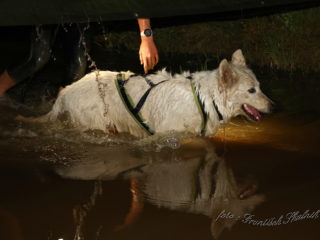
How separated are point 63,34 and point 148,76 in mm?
1253

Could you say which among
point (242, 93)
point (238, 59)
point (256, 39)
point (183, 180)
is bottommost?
point (183, 180)

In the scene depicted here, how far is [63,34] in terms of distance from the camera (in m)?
6.09

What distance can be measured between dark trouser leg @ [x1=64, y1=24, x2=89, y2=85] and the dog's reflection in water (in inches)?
53.7

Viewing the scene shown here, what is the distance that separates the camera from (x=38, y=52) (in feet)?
20.0

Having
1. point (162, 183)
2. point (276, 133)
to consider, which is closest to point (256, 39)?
point (276, 133)

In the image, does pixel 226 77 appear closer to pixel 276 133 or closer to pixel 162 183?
pixel 276 133

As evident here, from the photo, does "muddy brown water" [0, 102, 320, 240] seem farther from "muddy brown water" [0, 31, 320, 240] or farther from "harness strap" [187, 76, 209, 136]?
"harness strap" [187, 76, 209, 136]

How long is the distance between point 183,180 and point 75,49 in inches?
95.6

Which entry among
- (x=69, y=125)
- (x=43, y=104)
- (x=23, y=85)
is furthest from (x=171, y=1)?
(x=23, y=85)

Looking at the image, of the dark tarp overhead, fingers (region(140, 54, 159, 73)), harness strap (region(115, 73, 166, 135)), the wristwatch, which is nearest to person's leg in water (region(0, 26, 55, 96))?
the dark tarp overhead

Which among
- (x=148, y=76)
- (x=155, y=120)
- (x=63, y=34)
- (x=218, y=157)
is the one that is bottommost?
→ (x=218, y=157)

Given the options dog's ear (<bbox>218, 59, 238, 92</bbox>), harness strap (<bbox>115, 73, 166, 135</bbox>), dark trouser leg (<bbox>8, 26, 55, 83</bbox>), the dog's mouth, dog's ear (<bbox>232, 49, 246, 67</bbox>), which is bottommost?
the dog's mouth

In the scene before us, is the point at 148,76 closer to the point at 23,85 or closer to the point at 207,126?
the point at 207,126

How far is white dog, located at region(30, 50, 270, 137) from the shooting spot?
5289 millimetres
